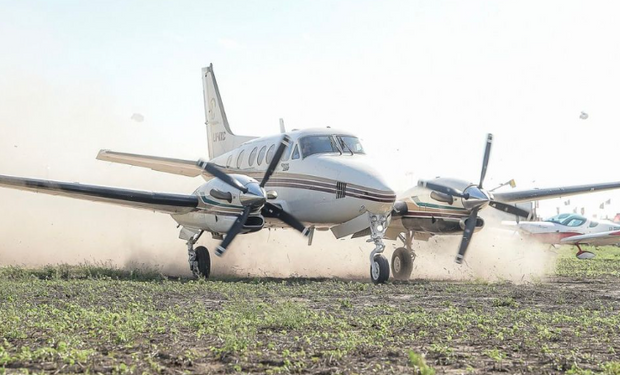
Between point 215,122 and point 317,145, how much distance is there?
9.35 m

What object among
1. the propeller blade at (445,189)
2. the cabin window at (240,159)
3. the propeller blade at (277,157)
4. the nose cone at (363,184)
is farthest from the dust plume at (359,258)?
the nose cone at (363,184)

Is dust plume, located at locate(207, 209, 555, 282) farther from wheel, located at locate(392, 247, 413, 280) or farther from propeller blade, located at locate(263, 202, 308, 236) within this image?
propeller blade, located at locate(263, 202, 308, 236)

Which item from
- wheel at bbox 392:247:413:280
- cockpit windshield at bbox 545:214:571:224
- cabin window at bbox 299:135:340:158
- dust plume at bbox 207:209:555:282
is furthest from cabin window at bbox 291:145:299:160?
cockpit windshield at bbox 545:214:571:224

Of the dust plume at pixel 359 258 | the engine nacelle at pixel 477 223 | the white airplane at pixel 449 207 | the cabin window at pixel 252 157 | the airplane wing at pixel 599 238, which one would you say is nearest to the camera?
the white airplane at pixel 449 207

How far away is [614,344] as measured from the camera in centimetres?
949

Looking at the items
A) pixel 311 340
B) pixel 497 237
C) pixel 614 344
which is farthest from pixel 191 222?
pixel 614 344

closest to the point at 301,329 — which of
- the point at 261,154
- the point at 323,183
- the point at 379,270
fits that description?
the point at 379,270

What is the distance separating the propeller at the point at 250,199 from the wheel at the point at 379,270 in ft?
7.46

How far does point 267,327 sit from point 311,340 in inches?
57.4

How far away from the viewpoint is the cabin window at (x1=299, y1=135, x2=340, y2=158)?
20.9 m

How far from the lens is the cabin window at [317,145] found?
20.9 metres

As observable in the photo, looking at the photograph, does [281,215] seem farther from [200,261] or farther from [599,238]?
[599,238]

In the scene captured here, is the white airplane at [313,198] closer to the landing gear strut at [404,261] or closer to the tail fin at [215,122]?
the landing gear strut at [404,261]

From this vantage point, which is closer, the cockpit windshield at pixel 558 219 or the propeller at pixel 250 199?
the propeller at pixel 250 199
